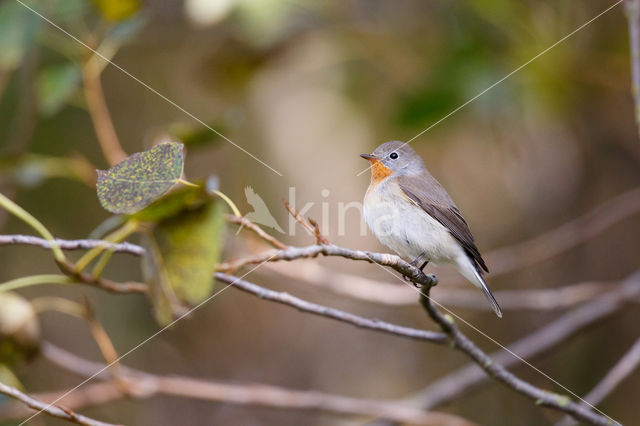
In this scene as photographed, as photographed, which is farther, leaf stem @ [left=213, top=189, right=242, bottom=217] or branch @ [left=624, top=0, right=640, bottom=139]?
branch @ [left=624, top=0, right=640, bottom=139]

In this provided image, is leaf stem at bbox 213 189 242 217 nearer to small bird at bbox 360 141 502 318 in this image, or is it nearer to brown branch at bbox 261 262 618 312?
small bird at bbox 360 141 502 318

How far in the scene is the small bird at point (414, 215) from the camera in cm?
219

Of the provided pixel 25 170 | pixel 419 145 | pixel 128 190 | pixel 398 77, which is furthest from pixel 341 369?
pixel 128 190

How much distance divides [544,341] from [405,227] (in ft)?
3.64

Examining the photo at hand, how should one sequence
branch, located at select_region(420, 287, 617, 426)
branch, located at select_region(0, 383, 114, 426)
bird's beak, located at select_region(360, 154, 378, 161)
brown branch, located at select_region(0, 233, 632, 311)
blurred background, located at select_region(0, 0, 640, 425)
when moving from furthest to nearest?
blurred background, located at select_region(0, 0, 640, 425) < brown branch, located at select_region(0, 233, 632, 311) < bird's beak, located at select_region(360, 154, 378, 161) < branch, located at select_region(420, 287, 617, 426) < branch, located at select_region(0, 383, 114, 426)

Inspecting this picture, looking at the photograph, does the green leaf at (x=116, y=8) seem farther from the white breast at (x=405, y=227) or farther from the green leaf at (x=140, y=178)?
the green leaf at (x=140, y=178)

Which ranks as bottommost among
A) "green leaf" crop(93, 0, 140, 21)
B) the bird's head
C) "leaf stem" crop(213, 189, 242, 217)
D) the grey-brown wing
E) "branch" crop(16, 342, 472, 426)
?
"branch" crop(16, 342, 472, 426)

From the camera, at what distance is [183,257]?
1466 millimetres

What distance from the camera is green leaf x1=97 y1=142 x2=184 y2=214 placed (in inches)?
50.8

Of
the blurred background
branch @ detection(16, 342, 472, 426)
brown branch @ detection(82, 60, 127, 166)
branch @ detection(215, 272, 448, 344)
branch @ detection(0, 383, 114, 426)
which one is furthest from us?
the blurred background

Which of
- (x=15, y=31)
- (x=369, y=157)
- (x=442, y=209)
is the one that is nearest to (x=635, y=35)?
(x=442, y=209)

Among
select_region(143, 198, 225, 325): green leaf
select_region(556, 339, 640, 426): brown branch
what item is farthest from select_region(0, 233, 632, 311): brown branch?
select_region(143, 198, 225, 325): green leaf

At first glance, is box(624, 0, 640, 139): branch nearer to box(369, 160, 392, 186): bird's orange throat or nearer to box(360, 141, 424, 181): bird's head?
box(360, 141, 424, 181): bird's head

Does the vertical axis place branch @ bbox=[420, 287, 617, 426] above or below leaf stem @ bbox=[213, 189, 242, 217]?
below
